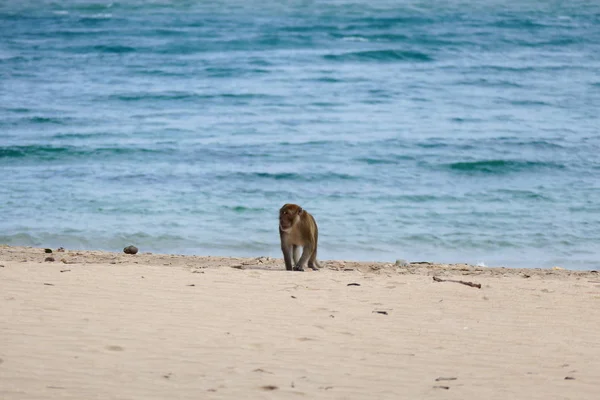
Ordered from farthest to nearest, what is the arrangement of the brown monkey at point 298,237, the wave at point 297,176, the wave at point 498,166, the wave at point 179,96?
the wave at point 179,96 → the wave at point 498,166 → the wave at point 297,176 → the brown monkey at point 298,237

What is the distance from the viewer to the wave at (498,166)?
637 inches

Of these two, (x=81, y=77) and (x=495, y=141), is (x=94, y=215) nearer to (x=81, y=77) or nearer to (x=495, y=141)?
(x=495, y=141)

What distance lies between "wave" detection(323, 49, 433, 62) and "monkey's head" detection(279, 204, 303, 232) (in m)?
22.7

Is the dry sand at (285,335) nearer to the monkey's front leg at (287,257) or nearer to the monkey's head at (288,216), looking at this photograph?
the monkey's front leg at (287,257)

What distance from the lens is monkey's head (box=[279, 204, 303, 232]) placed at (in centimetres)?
825

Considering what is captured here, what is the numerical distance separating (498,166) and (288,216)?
891 centimetres

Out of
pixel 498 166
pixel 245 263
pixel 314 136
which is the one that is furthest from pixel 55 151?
pixel 245 263

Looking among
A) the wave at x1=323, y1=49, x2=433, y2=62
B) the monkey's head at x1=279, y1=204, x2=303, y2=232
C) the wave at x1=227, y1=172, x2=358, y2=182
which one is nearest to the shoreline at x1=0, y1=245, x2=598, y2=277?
the monkey's head at x1=279, y1=204, x2=303, y2=232

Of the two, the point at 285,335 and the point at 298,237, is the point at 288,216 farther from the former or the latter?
the point at 285,335

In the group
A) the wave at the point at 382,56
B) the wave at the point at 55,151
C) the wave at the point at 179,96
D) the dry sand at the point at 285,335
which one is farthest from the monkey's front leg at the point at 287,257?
the wave at the point at 382,56

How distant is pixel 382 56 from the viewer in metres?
31.2

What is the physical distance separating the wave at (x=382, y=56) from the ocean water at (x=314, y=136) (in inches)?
6.0

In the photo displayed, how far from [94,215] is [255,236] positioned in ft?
7.94

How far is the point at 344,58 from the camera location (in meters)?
30.9
